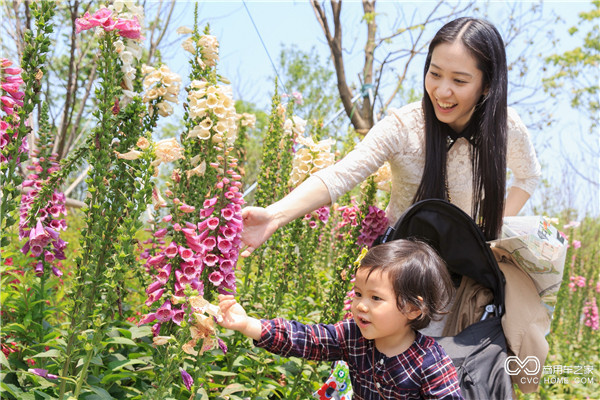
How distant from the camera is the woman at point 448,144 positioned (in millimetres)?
2641

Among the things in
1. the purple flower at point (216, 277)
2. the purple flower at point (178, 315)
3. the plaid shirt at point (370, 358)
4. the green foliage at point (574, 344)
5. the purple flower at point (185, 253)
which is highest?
the purple flower at point (185, 253)

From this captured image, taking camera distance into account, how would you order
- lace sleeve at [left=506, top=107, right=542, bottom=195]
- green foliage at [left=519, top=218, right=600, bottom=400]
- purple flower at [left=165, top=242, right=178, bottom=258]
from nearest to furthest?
purple flower at [left=165, top=242, right=178, bottom=258]
lace sleeve at [left=506, top=107, right=542, bottom=195]
green foliage at [left=519, top=218, right=600, bottom=400]

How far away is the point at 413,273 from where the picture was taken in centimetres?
215

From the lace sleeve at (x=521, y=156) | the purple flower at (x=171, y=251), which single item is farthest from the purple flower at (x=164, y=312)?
the lace sleeve at (x=521, y=156)

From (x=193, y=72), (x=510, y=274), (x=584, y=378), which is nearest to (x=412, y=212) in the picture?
(x=510, y=274)

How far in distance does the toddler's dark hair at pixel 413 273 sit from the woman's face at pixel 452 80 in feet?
2.51

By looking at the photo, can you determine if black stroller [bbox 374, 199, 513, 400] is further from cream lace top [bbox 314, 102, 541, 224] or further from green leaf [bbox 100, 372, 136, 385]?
green leaf [bbox 100, 372, 136, 385]

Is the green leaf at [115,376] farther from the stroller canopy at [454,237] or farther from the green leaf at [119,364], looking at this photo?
the stroller canopy at [454,237]

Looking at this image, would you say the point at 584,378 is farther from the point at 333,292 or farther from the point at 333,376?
the point at 333,376

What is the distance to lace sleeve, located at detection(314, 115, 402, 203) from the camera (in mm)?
2705

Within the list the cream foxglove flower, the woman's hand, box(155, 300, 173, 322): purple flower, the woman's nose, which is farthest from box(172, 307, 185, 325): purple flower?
the woman's nose

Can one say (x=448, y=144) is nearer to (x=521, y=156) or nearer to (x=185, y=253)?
(x=521, y=156)

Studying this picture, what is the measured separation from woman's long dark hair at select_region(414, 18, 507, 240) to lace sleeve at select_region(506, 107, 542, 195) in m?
0.20

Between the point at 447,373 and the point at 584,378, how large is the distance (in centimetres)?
403
